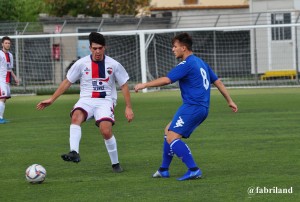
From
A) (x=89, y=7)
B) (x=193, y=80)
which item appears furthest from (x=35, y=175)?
(x=89, y=7)

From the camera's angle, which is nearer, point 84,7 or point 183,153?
point 183,153

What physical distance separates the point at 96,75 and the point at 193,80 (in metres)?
1.69

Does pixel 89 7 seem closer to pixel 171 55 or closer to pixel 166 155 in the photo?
pixel 171 55

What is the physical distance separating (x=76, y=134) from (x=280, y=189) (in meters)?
3.12

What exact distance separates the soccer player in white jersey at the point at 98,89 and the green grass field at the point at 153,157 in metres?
0.59

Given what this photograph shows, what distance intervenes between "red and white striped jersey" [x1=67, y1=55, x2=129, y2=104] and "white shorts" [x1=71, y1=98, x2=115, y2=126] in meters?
0.09

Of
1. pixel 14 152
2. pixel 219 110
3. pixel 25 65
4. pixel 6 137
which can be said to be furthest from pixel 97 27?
pixel 14 152

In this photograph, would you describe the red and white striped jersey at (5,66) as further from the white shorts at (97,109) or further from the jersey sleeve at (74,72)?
the white shorts at (97,109)

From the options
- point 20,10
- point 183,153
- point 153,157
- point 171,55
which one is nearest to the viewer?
point 183,153

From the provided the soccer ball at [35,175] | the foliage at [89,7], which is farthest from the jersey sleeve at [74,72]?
the foliage at [89,7]

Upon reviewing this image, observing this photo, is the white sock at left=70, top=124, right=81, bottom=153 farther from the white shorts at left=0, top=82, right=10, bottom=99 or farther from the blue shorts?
the white shorts at left=0, top=82, right=10, bottom=99

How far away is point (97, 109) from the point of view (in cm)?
1259

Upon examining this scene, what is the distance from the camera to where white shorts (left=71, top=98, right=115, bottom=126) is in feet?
Answer: 40.9

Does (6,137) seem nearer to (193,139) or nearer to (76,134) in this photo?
(193,139)
